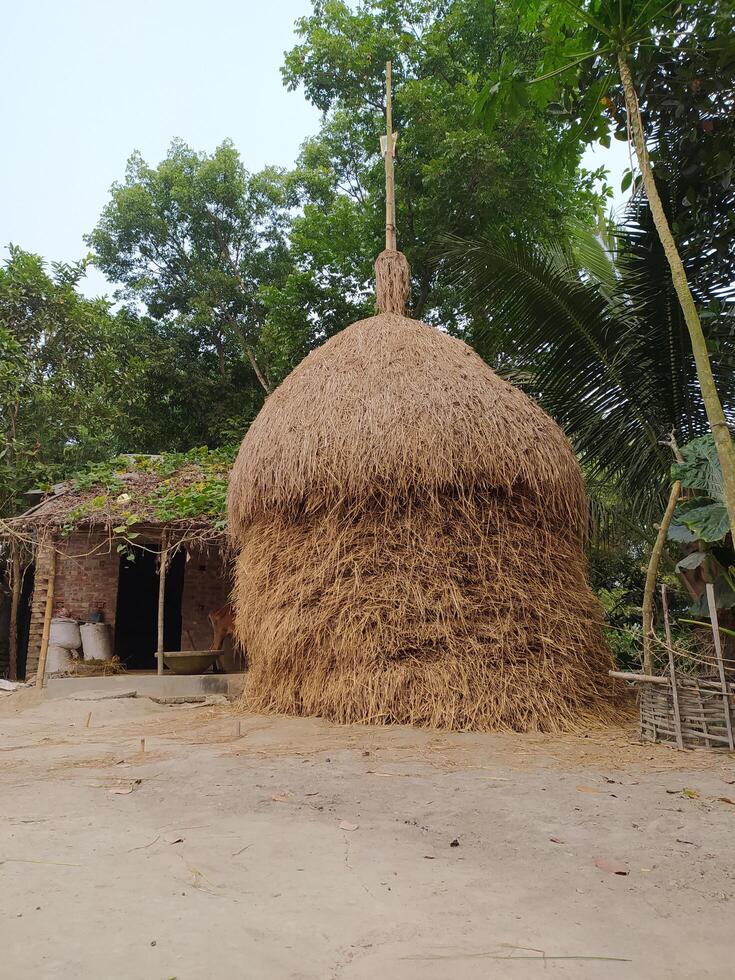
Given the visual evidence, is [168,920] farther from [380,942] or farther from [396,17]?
[396,17]

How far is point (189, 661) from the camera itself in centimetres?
876

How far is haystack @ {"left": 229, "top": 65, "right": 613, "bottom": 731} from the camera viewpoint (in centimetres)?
552

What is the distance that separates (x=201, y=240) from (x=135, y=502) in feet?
35.9

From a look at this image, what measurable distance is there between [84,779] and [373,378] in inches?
148

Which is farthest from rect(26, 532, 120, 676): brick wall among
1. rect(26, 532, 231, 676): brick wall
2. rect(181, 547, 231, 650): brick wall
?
rect(181, 547, 231, 650): brick wall

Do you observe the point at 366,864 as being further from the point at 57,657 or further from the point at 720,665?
the point at 57,657

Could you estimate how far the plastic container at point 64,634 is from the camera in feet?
31.5

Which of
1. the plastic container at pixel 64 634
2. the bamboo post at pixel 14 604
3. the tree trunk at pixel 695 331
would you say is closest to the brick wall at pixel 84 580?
the plastic container at pixel 64 634

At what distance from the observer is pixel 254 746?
4832 millimetres

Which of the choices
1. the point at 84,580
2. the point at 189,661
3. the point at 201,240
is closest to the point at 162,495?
the point at 189,661

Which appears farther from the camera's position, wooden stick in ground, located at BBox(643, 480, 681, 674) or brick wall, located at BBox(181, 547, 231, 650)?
brick wall, located at BBox(181, 547, 231, 650)

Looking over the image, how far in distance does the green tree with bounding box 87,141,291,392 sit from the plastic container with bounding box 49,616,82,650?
865 cm

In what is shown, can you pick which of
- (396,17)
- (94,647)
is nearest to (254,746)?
(94,647)

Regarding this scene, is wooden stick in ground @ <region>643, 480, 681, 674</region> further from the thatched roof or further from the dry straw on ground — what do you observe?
the thatched roof
